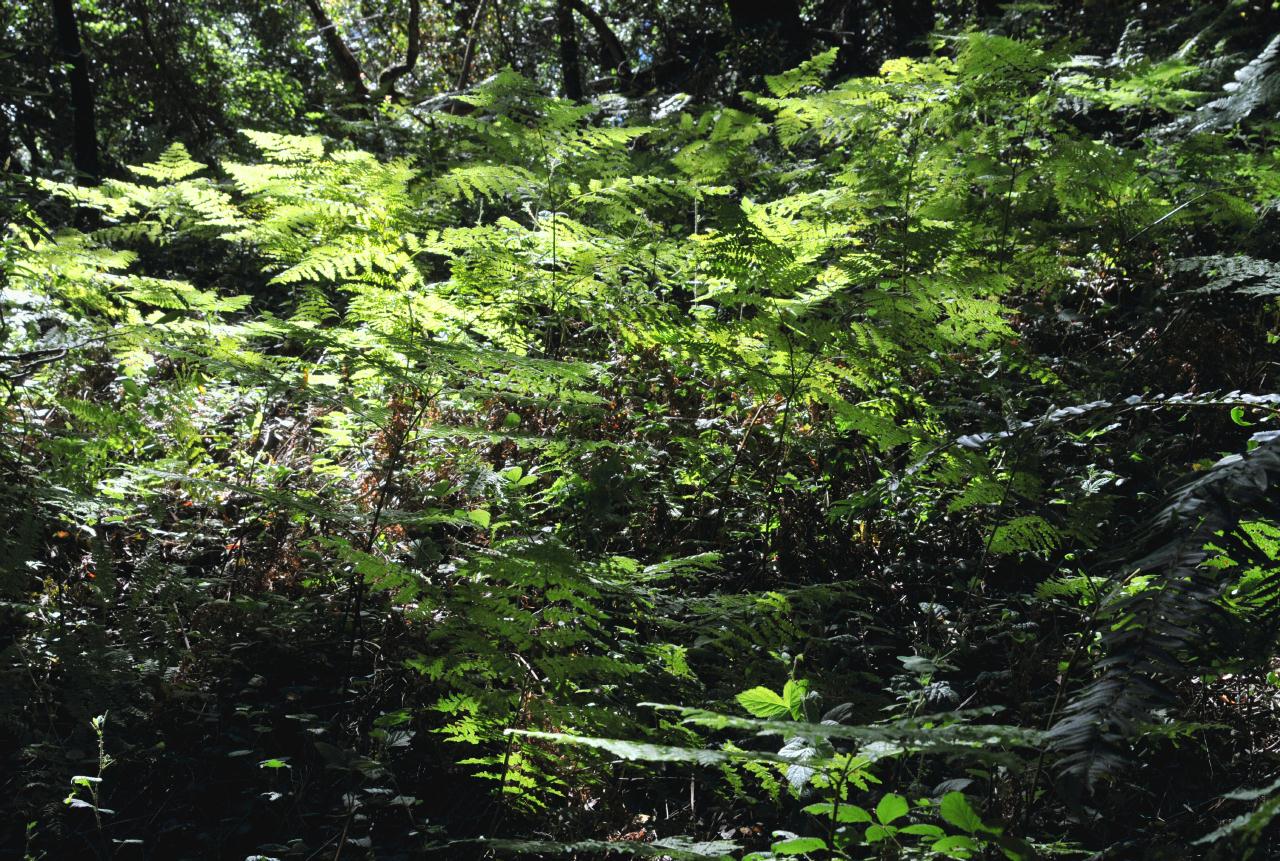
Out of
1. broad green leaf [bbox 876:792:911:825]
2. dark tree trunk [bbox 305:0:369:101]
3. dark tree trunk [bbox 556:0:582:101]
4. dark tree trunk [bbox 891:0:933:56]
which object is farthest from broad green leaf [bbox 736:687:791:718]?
dark tree trunk [bbox 305:0:369:101]

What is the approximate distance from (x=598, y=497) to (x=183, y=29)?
12.6 meters

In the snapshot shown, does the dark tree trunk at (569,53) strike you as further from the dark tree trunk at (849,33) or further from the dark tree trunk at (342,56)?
the dark tree trunk at (849,33)

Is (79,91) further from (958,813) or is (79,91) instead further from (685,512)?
(958,813)

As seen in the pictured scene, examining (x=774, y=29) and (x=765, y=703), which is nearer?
(x=765, y=703)

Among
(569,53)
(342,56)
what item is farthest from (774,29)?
(342,56)

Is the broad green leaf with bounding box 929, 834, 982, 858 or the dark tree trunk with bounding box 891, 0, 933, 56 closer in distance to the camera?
the broad green leaf with bounding box 929, 834, 982, 858

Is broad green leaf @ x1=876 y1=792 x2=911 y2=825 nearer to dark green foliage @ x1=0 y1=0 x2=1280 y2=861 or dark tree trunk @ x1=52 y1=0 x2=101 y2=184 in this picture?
dark green foliage @ x1=0 y1=0 x2=1280 y2=861

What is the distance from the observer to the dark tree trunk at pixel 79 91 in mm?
6453

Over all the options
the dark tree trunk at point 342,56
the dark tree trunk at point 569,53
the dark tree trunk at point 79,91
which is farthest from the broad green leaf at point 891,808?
the dark tree trunk at point 342,56

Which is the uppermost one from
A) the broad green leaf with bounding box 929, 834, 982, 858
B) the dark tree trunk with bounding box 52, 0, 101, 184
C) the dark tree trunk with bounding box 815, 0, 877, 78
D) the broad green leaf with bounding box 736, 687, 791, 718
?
the dark tree trunk with bounding box 815, 0, 877, 78

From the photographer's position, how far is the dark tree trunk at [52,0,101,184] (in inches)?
254

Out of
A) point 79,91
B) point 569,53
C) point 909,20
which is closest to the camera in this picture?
point 79,91

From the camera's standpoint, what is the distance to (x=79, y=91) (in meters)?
6.71

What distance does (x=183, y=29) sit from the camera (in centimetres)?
1185
